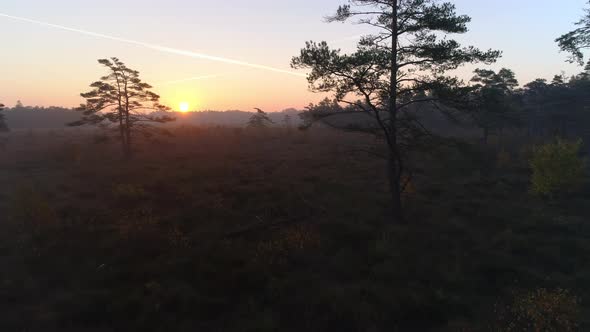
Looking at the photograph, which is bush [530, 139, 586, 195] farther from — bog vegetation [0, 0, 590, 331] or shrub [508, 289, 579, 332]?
shrub [508, 289, 579, 332]

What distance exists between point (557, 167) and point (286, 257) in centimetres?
1642

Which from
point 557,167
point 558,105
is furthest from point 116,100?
point 558,105

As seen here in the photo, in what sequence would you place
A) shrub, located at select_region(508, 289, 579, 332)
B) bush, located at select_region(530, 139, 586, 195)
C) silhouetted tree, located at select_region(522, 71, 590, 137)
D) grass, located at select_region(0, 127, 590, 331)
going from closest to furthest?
shrub, located at select_region(508, 289, 579, 332) < grass, located at select_region(0, 127, 590, 331) < bush, located at select_region(530, 139, 586, 195) < silhouetted tree, located at select_region(522, 71, 590, 137)

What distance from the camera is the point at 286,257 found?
33.5ft

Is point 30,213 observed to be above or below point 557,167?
below

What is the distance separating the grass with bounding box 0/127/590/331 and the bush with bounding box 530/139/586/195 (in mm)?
1148

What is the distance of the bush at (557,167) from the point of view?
54.1 ft

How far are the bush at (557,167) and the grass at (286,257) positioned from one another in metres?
1.15

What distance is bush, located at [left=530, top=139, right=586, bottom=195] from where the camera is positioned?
54.1ft

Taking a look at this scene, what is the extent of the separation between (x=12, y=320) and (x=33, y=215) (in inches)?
264

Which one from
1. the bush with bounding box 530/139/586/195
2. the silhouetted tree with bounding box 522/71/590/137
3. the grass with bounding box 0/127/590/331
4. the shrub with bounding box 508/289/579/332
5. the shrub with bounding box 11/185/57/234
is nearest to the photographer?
the shrub with bounding box 508/289/579/332

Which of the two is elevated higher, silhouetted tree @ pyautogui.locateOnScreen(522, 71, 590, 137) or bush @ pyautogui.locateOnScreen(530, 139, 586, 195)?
silhouetted tree @ pyautogui.locateOnScreen(522, 71, 590, 137)

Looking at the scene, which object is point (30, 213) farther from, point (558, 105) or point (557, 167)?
point (558, 105)

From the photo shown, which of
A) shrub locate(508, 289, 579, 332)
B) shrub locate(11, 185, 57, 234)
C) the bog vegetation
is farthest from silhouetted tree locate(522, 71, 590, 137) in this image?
shrub locate(11, 185, 57, 234)
